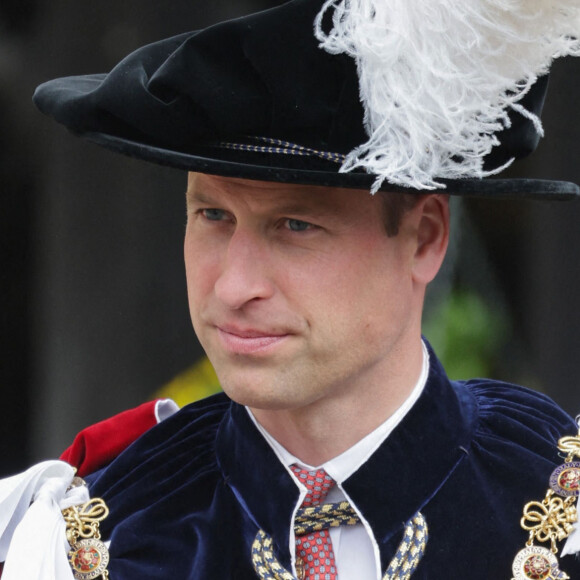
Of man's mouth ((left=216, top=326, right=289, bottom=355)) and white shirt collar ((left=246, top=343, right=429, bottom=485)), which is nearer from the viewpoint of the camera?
man's mouth ((left=216, top=326, right=289, bottom=355))

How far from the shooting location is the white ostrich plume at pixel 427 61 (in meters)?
1.79

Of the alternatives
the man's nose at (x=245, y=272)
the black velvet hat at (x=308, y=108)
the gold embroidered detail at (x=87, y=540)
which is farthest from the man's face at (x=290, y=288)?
the gold embroidered detail at (x=87, y=540)

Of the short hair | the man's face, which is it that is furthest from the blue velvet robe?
the short hair

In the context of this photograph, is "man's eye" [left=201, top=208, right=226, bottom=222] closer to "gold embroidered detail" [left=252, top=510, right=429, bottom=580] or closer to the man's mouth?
the man's mouth

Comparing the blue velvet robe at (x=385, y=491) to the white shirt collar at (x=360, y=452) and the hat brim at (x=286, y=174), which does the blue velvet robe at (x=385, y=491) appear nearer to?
the white shirt collar at (x=360, y=452)

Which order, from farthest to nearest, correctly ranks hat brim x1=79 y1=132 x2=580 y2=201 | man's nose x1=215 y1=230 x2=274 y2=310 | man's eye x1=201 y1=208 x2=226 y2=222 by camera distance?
man's eye x1=201 y1=208 x2=226 y2=222, man's nose x1=215 y1=230 x2=274 y2=310, hat brim x1=79 y1=132 x2=580 y2=201

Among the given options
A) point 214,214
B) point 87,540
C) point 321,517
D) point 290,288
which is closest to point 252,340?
point 290,288

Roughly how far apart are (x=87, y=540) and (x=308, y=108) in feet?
2.80

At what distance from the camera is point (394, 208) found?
202cm

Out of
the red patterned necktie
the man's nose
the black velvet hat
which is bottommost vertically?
the red patterned necktie

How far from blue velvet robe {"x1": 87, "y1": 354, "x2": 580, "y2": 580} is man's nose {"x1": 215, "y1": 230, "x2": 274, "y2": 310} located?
Result: 34 centimetres

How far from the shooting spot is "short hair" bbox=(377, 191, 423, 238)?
200 centimetres

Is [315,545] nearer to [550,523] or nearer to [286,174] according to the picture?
[550,523]

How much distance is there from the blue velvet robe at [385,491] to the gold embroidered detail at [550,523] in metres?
0.02
